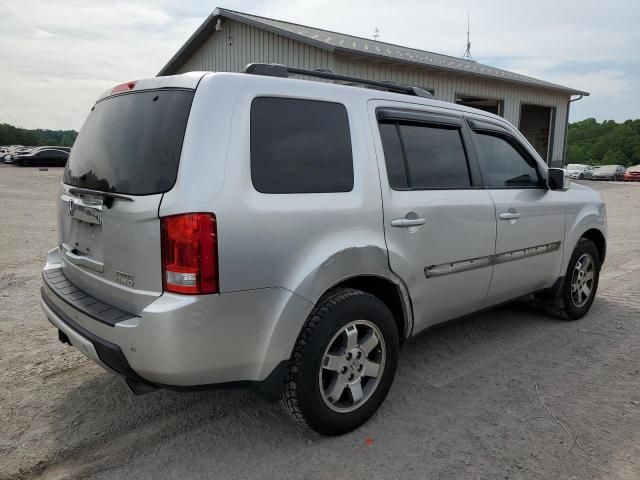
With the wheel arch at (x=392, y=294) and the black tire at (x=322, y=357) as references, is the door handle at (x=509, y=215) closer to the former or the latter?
the wheel arch at (x=392, y=294)

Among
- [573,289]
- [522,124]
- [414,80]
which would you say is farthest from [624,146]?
[573,289]

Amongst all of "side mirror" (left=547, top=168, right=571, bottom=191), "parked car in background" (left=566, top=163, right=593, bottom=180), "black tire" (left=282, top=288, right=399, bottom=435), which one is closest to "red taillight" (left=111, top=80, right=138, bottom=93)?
"black tire" (left=282, top=288, right=399, bottom=435)

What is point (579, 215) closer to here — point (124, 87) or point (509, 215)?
point (509, 215)

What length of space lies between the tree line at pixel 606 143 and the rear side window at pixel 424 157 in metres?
76.9

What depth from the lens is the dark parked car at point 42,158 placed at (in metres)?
34.6

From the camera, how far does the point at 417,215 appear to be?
306 centimetres

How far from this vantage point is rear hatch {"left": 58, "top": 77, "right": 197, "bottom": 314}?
2.28 metres

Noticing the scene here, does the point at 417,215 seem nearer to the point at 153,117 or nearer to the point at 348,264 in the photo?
the point at 348,264

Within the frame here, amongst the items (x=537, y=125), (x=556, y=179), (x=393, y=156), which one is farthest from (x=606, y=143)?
(x=393, y=156)

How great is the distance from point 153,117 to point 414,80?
13.2 meters

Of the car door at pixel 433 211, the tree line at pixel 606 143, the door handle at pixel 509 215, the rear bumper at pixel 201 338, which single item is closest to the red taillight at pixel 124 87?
the rear bumper at pixel 201 338

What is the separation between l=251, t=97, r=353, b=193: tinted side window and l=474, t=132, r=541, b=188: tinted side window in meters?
1.34

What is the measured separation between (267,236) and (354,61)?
11.4 m

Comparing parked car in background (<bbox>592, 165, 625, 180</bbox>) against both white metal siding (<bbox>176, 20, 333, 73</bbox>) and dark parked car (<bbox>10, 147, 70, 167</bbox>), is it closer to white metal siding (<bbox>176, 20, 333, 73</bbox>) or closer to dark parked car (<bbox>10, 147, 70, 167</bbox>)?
white metal siding (<bbox>176, 20, 333, 73</bbox>)
